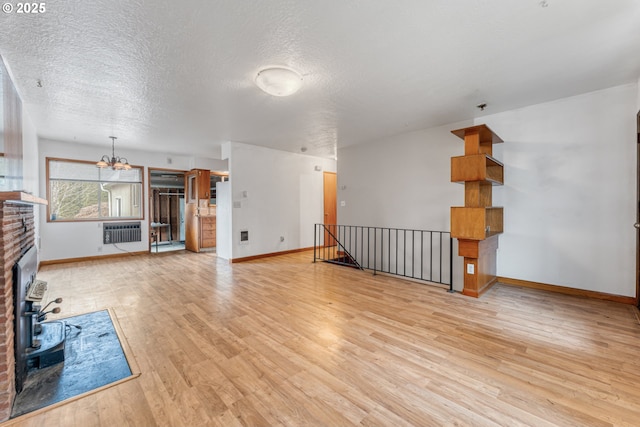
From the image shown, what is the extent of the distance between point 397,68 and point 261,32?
1452 mm

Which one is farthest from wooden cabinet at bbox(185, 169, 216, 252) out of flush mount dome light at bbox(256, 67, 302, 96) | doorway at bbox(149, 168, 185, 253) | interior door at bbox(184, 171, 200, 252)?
flush mount dome light at bbox(256, 67, 302, 96)

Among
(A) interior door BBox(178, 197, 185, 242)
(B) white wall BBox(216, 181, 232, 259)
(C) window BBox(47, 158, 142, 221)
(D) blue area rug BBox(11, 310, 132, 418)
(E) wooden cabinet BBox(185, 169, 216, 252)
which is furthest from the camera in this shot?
(A) interior door BBox(178, 197, 185, 242)

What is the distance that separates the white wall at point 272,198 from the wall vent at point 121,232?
3009mm

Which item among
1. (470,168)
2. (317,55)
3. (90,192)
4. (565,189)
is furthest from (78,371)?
(90,192)

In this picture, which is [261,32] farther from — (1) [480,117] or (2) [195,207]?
(2) [195,207]

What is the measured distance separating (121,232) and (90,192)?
1146mm

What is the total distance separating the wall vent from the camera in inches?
261

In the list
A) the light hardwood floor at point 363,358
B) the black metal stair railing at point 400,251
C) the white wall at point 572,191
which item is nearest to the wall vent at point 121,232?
the light hardwood floor at point 363,358

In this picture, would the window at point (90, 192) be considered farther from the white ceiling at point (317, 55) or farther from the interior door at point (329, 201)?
the interior door at point (329, 201)

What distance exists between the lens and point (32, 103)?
12.4 ft

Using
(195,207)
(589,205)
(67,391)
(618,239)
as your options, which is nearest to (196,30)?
(67,391)

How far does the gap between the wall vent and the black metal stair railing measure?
4817 mm

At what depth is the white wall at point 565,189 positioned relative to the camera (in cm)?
344

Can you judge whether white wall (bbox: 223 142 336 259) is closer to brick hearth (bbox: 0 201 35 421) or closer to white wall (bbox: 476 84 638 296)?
brick hearth (bbox: 0 201 35 421)
